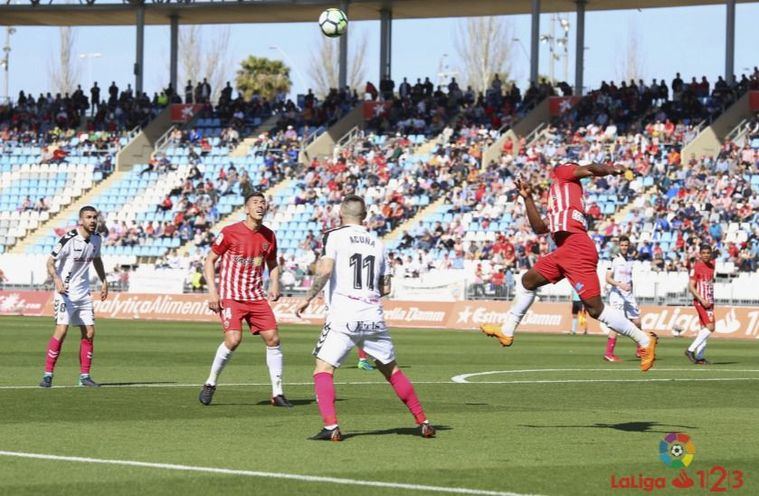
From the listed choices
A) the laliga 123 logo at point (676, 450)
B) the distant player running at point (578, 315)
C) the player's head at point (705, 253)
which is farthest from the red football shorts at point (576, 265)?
the distant player running at point (578, 315)

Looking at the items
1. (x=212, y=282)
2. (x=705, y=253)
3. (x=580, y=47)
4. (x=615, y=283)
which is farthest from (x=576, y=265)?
(x=580, y=47)

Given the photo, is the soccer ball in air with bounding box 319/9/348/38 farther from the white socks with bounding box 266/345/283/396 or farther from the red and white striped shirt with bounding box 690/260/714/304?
the white socks with bounding box 266/345/283/396

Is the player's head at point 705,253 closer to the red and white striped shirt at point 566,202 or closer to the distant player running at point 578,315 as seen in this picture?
the red and white striped shirt at point 566,202

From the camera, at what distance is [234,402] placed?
16.1 m

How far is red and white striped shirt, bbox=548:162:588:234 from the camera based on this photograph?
14.5 metres

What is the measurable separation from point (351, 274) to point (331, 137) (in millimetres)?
46394

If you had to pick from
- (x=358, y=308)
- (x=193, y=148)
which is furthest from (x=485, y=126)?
(x=358, y=308)

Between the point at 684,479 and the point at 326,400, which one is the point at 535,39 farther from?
the point at 684,479

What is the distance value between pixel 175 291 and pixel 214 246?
32.5m

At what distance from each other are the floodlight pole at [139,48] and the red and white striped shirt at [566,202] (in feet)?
159

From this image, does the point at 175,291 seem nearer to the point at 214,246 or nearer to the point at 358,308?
the point at 214,246

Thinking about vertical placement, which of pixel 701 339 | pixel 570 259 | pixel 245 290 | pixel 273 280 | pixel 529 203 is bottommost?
pixel 701 339

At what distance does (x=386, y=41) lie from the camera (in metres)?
59.4

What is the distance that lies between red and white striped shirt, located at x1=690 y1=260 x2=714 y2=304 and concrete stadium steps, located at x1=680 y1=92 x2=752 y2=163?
22.6m
